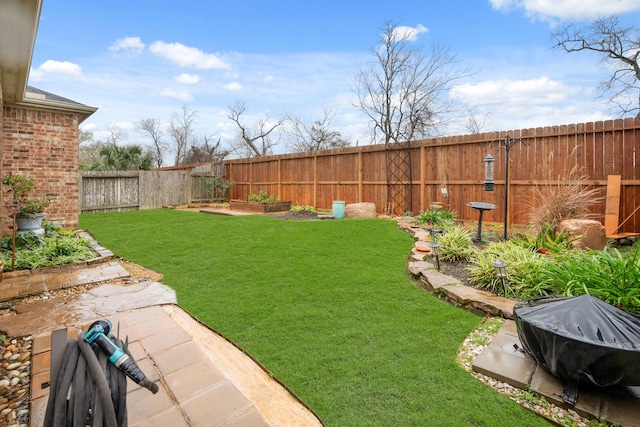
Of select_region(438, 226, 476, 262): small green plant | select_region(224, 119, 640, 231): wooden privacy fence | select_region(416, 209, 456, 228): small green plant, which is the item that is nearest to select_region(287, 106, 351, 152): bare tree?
select_region(224, 119, 640, 231): wooden privacy fence

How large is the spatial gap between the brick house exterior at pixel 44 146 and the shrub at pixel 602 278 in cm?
717

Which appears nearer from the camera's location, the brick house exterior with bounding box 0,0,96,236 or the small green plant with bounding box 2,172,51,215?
the small green plant with bounding box 2,172,51,215

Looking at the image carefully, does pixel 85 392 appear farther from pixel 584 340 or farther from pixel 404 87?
pixel 404 87

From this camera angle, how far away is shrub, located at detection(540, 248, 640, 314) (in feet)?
7.70

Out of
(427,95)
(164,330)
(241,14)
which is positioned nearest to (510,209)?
(164,330)

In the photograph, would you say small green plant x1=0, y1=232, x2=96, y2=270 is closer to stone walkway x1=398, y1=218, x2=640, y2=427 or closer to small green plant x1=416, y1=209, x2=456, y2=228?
stone walkway x1=398, y1=218, x2=640, y2=427

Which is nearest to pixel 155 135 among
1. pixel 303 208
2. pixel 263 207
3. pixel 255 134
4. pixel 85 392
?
pixel 255 134

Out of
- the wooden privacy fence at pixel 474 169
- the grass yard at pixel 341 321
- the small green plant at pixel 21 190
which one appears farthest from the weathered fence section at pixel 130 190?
the grass yard at pixel 341 321

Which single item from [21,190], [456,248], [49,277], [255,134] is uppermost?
[255,134]

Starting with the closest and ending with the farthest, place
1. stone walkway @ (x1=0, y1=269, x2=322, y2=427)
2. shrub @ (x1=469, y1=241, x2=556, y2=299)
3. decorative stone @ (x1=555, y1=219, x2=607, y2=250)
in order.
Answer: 1. stone walkway @ (x1=0, y1=269, x2=322, y2=427)
2. shrub @ (x1=469, y1=241, x2=556, y2=299)
3. decorative stone @ (x1=555, y1=219, x2=607, y2=250)

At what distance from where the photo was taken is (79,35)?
7270mm

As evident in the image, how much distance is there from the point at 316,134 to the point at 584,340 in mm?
21421

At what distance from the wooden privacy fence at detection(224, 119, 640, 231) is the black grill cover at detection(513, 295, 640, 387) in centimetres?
421

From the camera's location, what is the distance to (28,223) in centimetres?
521
